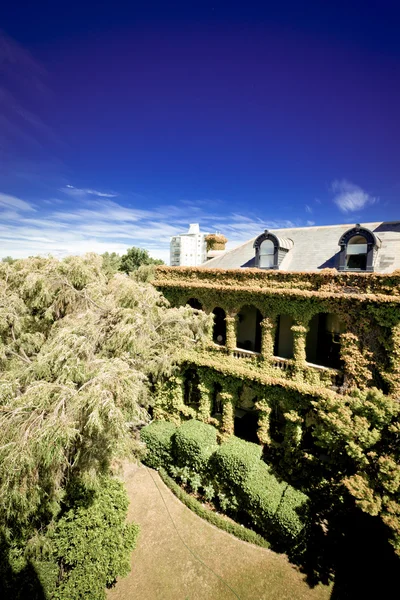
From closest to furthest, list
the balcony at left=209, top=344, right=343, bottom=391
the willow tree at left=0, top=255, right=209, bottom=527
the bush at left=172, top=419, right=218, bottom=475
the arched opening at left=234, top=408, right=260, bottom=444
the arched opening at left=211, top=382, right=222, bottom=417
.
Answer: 1. the willow tree at left=0, top=255, right=209, bottom=527
2. the balcony at left=209, top=344, right=343, bottom=391
3. the bush at left=172, top=419, right=218, bottom=475
4. the arched opening at left=234, top=408, right=260, bottom=444
5. the arched opening at left=211, top=382, right=222, bottom=417

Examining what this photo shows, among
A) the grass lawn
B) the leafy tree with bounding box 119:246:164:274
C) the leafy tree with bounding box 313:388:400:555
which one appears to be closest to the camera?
the leafy tree with bounding box 313:388:400:555

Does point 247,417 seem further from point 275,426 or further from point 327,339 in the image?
point 327,339

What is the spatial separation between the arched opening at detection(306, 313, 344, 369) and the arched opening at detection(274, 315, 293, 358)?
1.25 m

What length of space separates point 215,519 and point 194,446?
115 inches

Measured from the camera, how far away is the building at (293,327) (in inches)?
480

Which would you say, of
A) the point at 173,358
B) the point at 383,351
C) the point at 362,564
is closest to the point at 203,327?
the point at 173,358

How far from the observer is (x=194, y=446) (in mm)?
13812

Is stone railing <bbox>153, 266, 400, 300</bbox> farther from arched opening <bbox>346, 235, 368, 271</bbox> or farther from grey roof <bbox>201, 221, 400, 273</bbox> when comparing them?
A: grey roof <bbox>201, 221, 400, 273</bbox>

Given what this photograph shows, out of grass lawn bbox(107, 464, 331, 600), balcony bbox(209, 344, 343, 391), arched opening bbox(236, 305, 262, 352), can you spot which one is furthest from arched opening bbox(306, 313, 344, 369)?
grass lawn bbox(107, 464, 331, 600)

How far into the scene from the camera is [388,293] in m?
11.7

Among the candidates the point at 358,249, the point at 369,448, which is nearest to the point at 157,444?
the point at 369,448

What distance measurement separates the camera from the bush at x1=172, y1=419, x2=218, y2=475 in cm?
1371

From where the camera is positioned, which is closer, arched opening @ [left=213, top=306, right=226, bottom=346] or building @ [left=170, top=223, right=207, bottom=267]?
arched opening @ [left=213, top=306, right=226, bottom=346]

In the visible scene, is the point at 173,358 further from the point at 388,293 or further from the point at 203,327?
the point at 388,293
